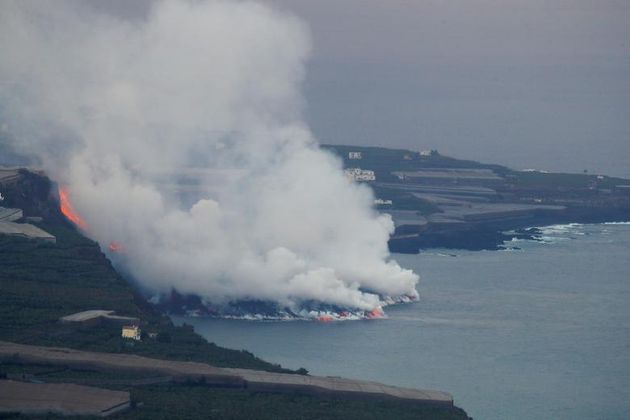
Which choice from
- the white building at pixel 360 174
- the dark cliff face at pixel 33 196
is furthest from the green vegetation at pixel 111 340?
the white building at pixel 360 174

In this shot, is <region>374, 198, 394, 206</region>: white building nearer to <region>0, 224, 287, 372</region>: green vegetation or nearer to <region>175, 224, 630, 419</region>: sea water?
<region>175, 224, 630, 419</region>: sea water

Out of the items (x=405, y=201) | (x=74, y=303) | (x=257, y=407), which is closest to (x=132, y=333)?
(x=74, y=303)

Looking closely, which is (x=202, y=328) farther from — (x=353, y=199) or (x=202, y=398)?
(x=202, y=398)

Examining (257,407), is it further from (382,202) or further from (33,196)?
(382,202)

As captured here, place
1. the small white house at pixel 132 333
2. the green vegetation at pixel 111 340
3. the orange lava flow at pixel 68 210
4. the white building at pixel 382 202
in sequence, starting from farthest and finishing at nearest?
1. the white building at pixel 382 202
2. the orange lava flow at pixel 68 210
3. the small white house at pixel 132 333
4. the green vegetation at pixel 111 340

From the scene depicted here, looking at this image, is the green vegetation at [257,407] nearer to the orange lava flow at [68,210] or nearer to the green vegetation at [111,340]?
the green vegetation at [111,340]

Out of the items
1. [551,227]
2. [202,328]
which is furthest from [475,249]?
[202,328]
